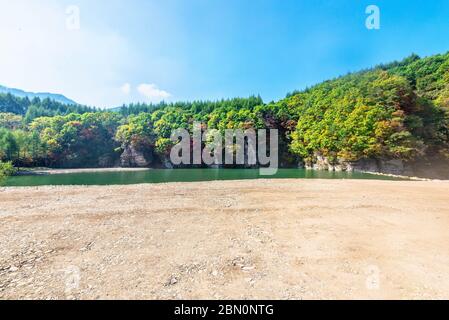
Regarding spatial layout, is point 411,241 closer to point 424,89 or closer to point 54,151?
point 424,89

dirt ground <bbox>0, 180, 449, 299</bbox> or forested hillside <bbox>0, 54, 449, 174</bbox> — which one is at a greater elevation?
forested hillside <bbox>0, 54, 449, 174</bbox>

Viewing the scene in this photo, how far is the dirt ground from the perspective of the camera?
4363 millimetres

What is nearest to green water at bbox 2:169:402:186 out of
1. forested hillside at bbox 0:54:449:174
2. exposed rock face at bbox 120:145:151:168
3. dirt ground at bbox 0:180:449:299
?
forested hillside at bbox 0:54:449:174

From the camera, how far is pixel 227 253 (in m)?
6.14

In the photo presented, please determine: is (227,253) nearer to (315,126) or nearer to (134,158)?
(315,126)

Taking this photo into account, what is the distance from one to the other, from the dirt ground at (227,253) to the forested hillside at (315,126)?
3762cm

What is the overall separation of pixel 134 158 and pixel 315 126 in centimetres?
5714

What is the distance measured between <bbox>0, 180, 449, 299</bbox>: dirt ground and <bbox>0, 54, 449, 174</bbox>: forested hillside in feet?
123

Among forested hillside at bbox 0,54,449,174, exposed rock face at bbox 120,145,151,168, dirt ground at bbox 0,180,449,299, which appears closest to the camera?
dirt ground at bbox 0,180,449,299

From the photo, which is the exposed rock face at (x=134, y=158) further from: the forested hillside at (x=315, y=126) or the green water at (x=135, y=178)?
the green water at (x=135, y=178)

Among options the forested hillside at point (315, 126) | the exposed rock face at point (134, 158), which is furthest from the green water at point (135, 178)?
the exposed rock face at point (134, 158)

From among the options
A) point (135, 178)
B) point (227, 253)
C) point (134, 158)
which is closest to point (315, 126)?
point (135, 178)

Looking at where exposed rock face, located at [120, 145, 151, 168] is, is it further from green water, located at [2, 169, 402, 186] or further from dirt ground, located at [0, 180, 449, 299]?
dirt ground, located at [0, 180, 449, 299]
